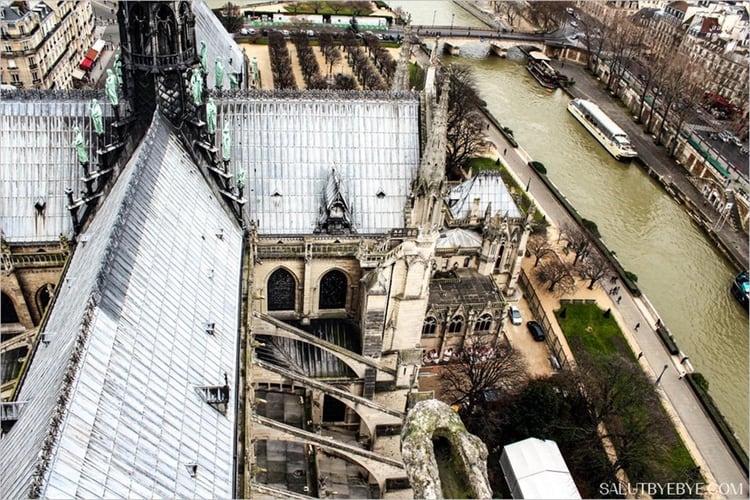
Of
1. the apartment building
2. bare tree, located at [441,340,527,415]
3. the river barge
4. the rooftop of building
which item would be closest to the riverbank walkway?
the rooftop of building

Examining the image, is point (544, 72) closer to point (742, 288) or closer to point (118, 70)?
point (742, 288)

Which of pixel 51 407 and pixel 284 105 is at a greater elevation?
pixel 284 105

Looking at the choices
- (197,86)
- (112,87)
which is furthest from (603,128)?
(112,87)

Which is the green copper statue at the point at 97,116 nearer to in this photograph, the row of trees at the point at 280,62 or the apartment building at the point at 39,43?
the apartment building at the point at 39,43

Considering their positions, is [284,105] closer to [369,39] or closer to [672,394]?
[672,394]

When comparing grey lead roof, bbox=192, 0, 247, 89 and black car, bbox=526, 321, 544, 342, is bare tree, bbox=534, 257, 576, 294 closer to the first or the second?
black car, bbox=526, 321, 544, 342

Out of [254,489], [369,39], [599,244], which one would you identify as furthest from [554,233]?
[369,39]
